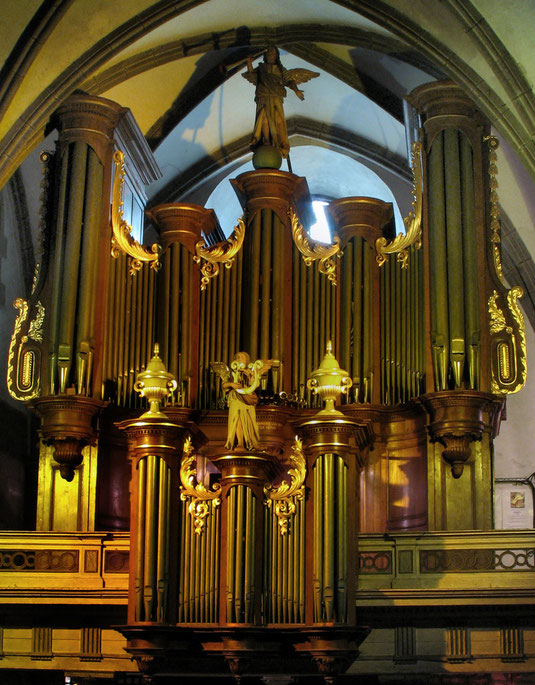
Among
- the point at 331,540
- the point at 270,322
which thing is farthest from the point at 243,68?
the point at 331,540

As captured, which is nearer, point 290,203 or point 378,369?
point 378,369

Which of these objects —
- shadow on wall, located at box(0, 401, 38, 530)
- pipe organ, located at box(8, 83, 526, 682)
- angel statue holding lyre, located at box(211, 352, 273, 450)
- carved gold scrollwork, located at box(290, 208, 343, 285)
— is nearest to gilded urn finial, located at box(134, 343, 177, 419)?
pipe organ, located at box(8, 83, 526, 682)

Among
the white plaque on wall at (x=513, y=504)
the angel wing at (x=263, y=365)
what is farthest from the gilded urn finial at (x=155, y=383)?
the white plaque on wall at (x=513, y=504)

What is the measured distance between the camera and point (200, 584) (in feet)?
48.3

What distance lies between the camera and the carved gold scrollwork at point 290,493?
48.7 ft

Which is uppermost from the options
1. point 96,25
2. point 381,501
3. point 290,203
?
point 96,25

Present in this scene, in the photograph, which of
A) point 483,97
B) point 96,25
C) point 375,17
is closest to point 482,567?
point 483,97

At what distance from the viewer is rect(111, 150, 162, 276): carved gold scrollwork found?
1811 cm

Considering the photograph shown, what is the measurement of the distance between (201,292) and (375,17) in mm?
3817

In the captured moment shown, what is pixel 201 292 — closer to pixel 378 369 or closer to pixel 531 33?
pixel 378 369

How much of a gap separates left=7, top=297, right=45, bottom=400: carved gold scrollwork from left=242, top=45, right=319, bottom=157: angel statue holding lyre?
3.55m

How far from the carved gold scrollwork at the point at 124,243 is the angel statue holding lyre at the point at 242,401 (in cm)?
304

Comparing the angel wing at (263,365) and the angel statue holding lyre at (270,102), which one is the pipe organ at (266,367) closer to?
the angel wing at (263,365)

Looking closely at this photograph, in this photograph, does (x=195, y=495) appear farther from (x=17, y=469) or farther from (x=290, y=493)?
(x=17, y=469)
